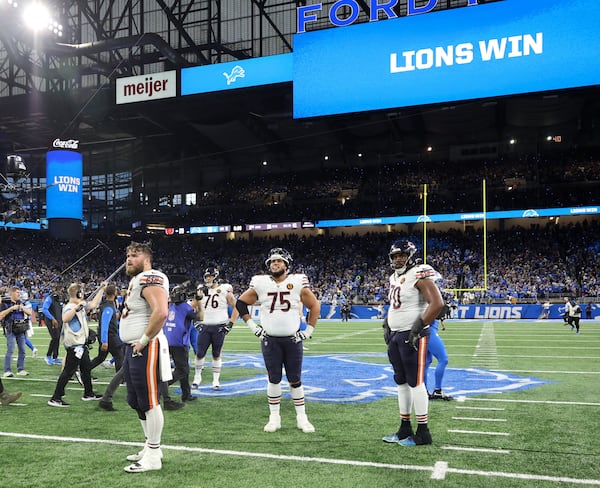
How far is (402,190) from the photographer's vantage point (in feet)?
141

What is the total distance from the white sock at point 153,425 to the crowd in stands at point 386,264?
2421 centimetres

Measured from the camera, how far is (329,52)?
31047mm

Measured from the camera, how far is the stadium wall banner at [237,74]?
32719 mm

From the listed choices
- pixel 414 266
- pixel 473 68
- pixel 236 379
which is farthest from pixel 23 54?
pixel 414 266

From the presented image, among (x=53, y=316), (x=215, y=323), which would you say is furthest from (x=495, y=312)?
(x=215, y=323)

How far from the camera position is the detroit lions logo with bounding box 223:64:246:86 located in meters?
33.4

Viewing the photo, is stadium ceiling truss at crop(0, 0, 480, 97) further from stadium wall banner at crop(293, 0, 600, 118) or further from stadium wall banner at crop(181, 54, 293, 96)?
stadium wall banner at crop(293, 0, 600, 118)

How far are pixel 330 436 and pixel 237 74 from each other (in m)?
30.0

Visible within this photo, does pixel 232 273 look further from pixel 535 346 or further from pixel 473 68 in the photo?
pixel 535 346

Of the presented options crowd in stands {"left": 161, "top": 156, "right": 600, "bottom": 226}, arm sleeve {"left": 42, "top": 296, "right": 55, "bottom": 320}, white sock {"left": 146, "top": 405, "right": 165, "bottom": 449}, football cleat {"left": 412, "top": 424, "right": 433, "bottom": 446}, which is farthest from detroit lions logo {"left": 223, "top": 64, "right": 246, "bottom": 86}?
white sock {"left": 146, "top": 405, "right": 165, "bottom": 449}

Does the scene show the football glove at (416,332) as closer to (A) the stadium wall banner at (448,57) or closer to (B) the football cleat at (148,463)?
(B) the football cleat at (148,463)

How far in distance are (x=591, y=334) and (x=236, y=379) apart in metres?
15.4

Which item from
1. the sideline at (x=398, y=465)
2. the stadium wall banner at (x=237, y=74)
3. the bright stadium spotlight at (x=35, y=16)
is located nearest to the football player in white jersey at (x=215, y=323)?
the sideline at (x=398, y=465)

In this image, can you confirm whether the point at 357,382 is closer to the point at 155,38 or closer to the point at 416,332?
the point at 416,332
